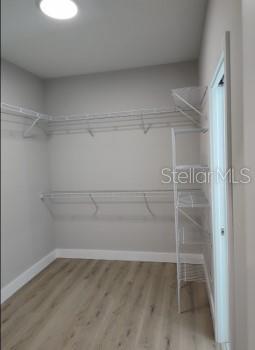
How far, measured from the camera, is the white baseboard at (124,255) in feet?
9.70

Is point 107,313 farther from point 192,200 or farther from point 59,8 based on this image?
point 59,8

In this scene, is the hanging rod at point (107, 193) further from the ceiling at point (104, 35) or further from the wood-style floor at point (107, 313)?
the ceiling at point (104, 35)

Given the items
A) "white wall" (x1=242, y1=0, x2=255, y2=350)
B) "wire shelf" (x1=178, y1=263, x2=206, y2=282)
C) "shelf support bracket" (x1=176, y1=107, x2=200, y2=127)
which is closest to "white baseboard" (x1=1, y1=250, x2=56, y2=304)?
"wire shelf" (x1=178, y1=263, x2=206, y2=282)

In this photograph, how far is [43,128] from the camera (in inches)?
123

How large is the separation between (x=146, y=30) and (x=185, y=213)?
1.86 m

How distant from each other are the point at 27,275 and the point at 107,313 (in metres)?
1.06

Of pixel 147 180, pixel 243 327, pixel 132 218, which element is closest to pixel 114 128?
pixel 147 180

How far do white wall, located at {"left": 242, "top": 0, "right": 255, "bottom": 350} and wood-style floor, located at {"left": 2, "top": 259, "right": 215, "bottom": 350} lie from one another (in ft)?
3.95

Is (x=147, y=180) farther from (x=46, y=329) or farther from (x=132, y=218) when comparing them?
(x=46, y=329)

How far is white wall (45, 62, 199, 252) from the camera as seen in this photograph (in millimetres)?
2914

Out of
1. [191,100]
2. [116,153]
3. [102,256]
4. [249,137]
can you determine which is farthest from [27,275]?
[249,137]

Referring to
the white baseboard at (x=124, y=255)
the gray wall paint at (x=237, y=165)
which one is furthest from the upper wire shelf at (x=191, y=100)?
the white baseboard at (x=124, y=255)

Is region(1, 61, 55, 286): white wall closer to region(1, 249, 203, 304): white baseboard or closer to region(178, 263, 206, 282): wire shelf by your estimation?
region(1, 249, 203, 304): white baseboard

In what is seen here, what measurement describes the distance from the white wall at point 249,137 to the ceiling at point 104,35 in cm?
119
